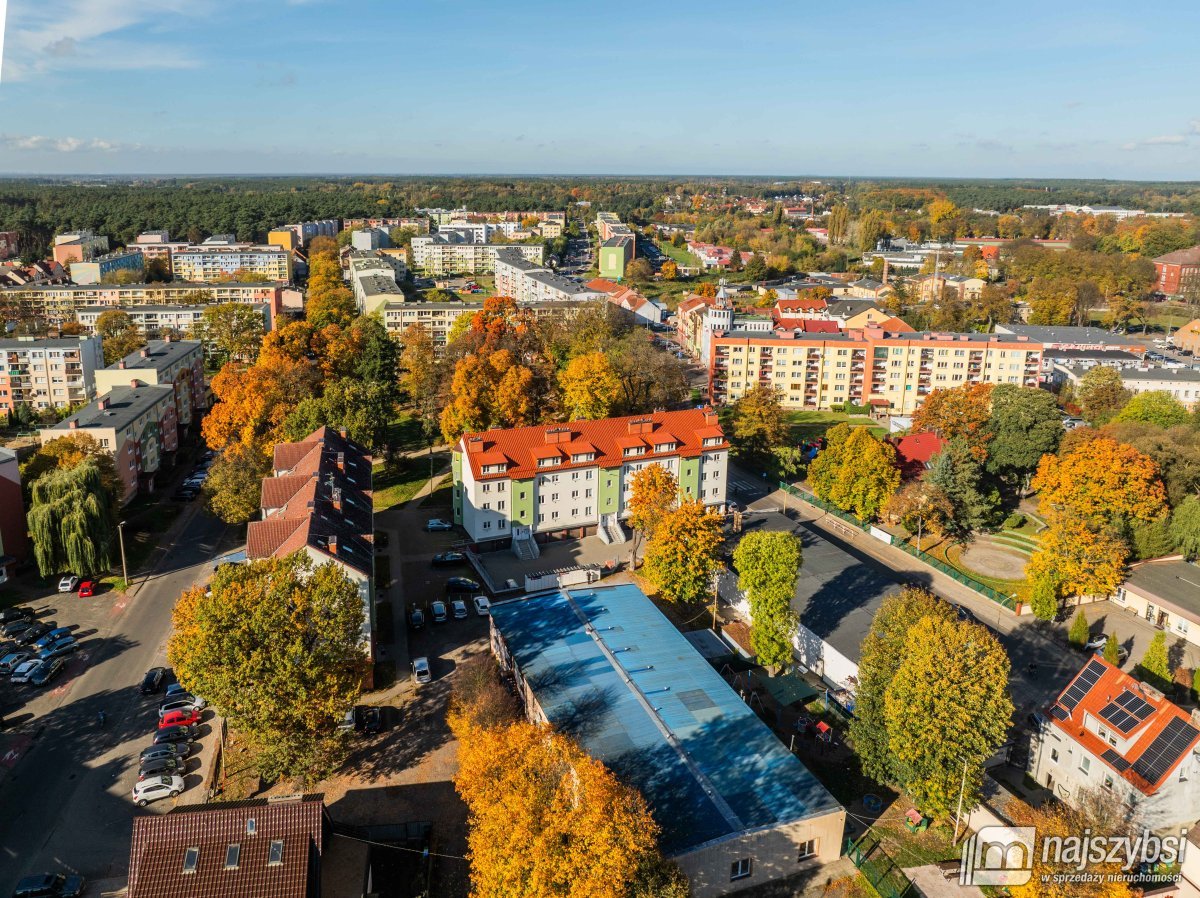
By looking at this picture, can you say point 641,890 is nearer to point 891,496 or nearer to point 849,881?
point 849,881

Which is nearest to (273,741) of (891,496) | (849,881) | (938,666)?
(849,881)

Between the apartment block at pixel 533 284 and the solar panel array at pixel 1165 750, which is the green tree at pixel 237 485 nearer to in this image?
the solar panel array at pixel 1165 750

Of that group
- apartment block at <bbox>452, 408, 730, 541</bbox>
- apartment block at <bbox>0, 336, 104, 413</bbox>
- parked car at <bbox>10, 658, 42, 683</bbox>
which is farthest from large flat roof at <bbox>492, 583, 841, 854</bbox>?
apartment block at <bbox>0, 336, 104, 413</bbox>

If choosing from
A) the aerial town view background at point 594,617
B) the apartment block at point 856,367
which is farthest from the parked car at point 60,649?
the apartment block at point 856,367

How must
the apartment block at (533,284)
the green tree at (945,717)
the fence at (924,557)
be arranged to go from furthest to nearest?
the apartment block at (533,284)
the fence at (924,557)
the green tree at (945,717)

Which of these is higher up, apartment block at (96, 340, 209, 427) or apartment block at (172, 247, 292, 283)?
apartment block at (172, 247, 292, 283)

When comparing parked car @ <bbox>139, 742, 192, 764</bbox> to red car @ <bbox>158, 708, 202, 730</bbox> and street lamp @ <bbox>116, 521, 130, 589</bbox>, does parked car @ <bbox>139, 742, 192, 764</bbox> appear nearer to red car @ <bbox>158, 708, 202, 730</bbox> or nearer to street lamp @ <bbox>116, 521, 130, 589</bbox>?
red car @ <bbox>158, 708, 202, 730</bbox>

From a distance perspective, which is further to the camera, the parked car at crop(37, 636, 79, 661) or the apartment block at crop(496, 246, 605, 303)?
the apartment block at crop(496, 246, 605, 303)
